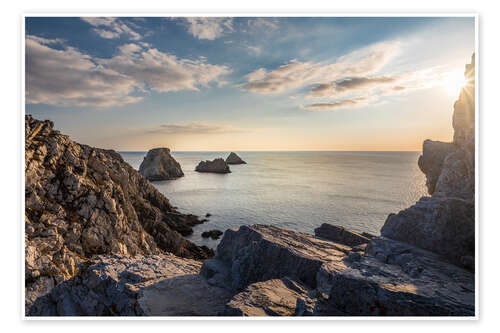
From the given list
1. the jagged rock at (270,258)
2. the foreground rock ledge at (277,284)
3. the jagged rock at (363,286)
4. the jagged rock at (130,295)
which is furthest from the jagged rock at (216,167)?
the jagged rock at (363,286)

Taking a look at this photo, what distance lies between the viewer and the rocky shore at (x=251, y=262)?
5.16 meters

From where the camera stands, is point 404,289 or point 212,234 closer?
point 404,289

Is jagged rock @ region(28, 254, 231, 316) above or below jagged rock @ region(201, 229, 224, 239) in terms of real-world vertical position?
above

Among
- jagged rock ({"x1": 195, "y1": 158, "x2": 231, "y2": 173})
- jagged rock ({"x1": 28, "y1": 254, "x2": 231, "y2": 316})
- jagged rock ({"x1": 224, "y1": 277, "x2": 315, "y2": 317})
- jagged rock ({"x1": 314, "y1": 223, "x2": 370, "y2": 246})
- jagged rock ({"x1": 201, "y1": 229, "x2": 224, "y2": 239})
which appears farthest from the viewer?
jagged rock ({"x1": 195, "y1": 158, "x2": 231, "y2": 173})

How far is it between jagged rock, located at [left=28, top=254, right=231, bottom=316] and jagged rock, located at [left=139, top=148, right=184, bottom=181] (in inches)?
3243

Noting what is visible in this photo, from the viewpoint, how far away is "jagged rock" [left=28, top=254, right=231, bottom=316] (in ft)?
23.3

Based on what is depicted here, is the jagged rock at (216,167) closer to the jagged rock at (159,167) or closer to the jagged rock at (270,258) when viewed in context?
the jagged rock at (159,167)

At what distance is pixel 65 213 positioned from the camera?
13203 mm

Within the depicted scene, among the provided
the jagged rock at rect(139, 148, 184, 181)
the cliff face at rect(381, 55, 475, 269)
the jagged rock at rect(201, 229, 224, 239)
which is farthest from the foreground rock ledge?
the jagged rock at rect(139, 148, 184, 181)

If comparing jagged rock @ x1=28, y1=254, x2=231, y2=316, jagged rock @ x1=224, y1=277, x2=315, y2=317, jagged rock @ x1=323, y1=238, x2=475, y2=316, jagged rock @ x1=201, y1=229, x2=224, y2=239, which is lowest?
jagged rock @ x1=201, y1=229, x2=224, y2=239

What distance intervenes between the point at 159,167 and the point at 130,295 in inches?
3477

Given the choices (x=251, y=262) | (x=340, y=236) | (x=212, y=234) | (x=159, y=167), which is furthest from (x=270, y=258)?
(x=159, y=167)

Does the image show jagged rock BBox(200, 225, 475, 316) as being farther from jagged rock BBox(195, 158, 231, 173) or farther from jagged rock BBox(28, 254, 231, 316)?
jagged rock BBox(195, 158, 231, 173)

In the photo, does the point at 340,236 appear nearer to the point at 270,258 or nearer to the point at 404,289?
the point at 270,258
